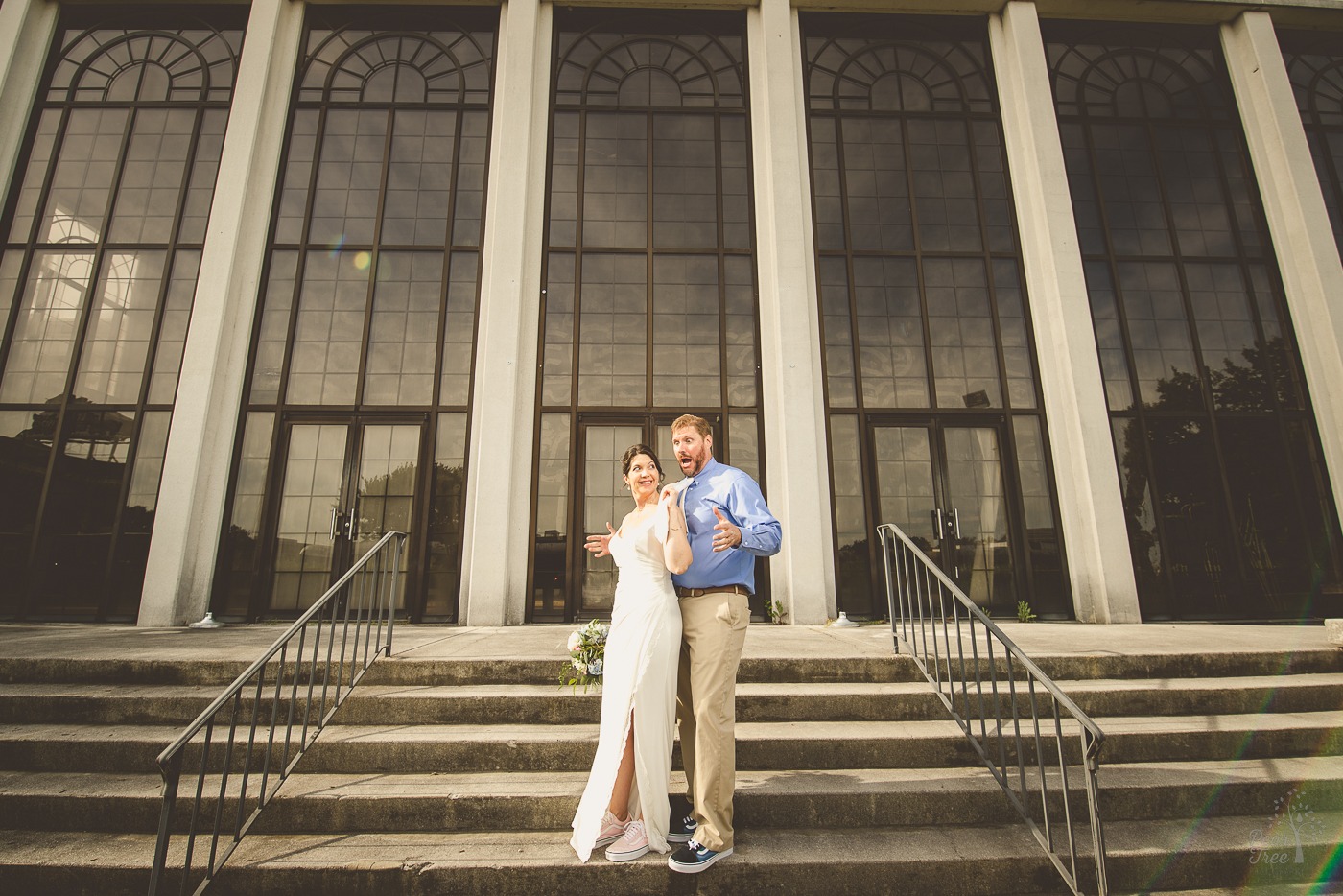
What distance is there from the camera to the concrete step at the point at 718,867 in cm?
272

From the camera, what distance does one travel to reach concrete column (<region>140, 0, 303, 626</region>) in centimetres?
A: 696

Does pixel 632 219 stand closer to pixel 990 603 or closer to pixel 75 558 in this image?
pixel 990 603

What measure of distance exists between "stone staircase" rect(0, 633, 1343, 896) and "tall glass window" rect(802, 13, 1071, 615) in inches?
125

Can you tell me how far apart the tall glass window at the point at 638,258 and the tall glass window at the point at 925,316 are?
123cm

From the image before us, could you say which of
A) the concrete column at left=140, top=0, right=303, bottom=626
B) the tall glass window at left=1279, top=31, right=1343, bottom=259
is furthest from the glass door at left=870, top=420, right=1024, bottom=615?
the concrete column at left=140, top=0, right=303, bottom=626

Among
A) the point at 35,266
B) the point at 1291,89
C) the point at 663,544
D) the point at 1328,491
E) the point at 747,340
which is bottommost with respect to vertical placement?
the point at 663,544

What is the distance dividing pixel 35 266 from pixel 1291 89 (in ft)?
58.7

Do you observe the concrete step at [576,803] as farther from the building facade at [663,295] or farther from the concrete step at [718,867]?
the building facade at [663,295]

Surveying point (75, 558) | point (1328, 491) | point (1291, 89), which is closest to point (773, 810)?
point (75, 558)

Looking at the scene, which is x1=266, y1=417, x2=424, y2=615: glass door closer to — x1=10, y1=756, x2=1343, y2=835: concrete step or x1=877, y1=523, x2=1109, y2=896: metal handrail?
x1=10, y1=756, x2=1343, y2=835: concrete step

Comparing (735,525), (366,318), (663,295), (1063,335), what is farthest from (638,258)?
(735,525)

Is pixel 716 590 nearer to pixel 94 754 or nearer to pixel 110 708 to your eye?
pixel 94 754

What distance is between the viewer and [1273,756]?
369cm

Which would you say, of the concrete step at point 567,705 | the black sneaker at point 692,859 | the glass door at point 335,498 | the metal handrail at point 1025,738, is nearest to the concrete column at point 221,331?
the glass door at point 335,498
